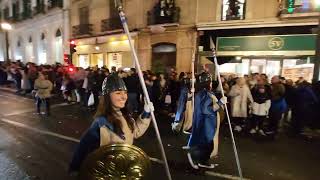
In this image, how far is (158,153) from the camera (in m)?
6.68

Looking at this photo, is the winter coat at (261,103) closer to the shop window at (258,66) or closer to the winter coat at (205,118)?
the winter coat at (205,118)

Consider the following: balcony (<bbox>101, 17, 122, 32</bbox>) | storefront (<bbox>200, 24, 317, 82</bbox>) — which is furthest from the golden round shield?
balcony (<bbox>101, 17, 122, 32</bbox>)

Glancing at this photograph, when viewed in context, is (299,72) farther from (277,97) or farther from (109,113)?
(109,113)

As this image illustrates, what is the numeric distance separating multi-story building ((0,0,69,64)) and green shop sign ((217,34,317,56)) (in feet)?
52.1

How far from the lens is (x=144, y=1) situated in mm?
20062

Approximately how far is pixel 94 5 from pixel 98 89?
14052mm

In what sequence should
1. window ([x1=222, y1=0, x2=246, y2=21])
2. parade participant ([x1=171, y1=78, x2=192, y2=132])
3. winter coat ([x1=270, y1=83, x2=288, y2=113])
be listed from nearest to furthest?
parade participant ([x1=171, y1=78, x2=192, y2=132]) → winter coat ([x1=270, y1=83, x2=288, y2=113]) → window ([x1=222, y1=0, x2=246, y2=21])

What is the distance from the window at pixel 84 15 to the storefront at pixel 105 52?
1608 millimetres

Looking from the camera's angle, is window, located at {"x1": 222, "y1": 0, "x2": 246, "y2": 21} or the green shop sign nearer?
the green shop sign

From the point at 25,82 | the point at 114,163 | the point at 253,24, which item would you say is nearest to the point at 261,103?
the point at 114,163

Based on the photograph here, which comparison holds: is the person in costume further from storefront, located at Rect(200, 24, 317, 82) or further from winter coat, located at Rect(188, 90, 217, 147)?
storefront, located at Rect(200, 24, 317, 82)

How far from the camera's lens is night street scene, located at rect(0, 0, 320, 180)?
111 inches

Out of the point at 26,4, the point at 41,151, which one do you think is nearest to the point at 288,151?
the point at 41,151

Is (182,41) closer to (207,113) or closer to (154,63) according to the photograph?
(154,63)
